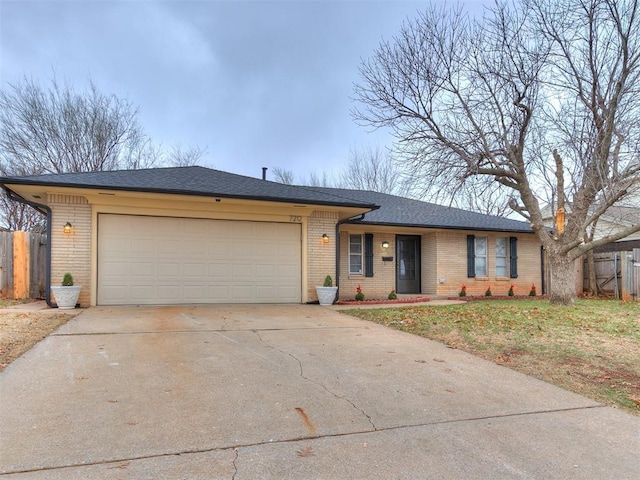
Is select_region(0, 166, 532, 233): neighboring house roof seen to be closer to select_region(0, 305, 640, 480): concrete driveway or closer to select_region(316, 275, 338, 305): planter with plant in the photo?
select_region(316, 275, 338, 305): planter with plant

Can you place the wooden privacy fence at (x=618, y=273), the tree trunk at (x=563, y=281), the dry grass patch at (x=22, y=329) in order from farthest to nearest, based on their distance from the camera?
the wooden privacy fence at (x=618, y=273) → the tree trunk at (x=563, y=281) → the dry grass patch at (x=22, y=329)

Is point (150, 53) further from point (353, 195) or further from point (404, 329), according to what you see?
point (404, 329)

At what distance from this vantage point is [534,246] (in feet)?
51.2

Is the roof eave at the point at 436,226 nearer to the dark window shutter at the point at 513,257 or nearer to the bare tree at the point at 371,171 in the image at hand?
the dark window shutter at the point at 513,257

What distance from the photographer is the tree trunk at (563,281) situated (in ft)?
34.6

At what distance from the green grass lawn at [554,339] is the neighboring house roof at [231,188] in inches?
134

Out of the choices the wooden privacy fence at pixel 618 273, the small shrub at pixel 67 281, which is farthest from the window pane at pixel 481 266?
the small shrub at pixel 67 281

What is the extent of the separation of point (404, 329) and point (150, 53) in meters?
14.8

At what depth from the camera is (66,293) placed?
8.88m

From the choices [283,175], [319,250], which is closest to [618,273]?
[319,250]

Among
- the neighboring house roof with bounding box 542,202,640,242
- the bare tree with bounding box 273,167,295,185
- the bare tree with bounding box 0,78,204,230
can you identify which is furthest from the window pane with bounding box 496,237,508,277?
the bare tree with bounding box 273,167,295,185

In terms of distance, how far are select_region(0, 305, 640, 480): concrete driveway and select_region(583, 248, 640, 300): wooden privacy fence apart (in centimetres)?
1120

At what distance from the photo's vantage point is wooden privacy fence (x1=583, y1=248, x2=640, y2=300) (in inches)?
514

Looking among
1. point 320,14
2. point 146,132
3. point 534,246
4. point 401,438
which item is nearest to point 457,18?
point 320,14
